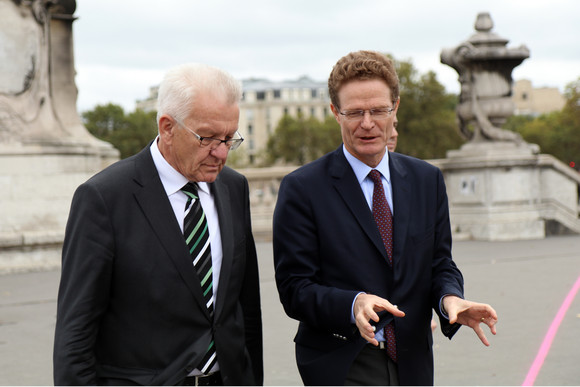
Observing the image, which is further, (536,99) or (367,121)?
(536,99)

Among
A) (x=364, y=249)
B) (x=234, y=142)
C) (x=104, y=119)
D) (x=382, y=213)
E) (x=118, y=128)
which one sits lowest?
(x=364, y=249)

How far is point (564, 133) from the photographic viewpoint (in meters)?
65.7

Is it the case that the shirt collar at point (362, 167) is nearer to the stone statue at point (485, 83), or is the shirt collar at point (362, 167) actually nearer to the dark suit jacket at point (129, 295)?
the dark suit jacket at point (129, 295)

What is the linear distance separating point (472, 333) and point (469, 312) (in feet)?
14.4

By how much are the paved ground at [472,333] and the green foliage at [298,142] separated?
251ft

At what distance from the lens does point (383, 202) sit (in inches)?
125

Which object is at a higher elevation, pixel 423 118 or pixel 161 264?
pixel 423 118

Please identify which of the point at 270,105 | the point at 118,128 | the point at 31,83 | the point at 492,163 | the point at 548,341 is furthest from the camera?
the point at 270,105

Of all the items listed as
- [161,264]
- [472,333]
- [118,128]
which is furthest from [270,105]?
[161,264]

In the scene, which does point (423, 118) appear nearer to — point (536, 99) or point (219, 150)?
point (219, 150)

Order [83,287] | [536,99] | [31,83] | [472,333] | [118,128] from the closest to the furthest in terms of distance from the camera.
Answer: [83,287], [472,333], [31,83], [118,128], [536,99]

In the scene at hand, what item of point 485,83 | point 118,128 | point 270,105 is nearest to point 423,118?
point 118,128

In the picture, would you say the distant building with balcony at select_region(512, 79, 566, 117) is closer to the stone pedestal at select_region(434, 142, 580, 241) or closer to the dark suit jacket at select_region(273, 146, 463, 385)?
the stone pedestal at select_region(434, 142, 580, 241)

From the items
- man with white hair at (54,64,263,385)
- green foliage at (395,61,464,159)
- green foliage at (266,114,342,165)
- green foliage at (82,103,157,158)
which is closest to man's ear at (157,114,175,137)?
man with white hair at (54,64,263,385)
